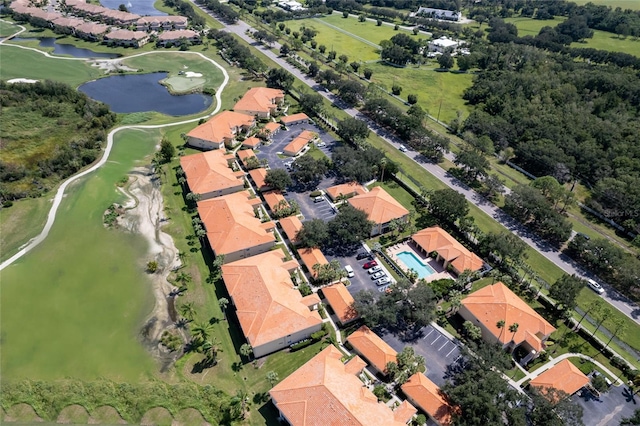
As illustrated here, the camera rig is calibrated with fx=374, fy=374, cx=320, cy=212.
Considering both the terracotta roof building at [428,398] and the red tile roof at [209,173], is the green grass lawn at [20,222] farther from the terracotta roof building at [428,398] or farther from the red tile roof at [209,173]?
the terracotta roof building at [428,398]

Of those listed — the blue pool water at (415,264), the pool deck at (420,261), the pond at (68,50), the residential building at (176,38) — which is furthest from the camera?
the residential building at (176,38)

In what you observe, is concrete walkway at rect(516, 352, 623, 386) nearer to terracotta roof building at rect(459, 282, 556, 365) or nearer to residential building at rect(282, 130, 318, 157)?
terracotta roof building at rect(459, 282, 556, 365)

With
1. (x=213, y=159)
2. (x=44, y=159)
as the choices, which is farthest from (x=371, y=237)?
(x=44, y=159)

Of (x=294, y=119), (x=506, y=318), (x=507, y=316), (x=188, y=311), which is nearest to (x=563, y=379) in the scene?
(x=506, y=318)

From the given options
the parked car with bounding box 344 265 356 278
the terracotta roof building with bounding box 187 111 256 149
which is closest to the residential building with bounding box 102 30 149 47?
the terracotta roof building with bounding box 187 111 256 149

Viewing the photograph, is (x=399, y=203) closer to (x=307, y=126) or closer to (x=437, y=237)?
(x=437, y=237)

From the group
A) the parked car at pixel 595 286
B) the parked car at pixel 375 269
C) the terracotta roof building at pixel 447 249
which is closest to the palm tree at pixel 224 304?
the parked car at pixel 375 269
